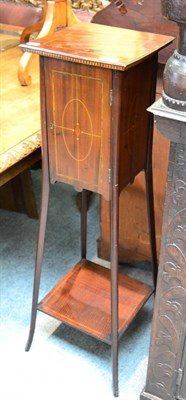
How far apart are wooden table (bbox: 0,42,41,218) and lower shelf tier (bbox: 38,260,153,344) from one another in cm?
40

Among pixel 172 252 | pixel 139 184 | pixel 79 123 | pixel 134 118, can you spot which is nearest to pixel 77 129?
pixel 79 123

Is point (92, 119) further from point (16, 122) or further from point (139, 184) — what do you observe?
point (139, 184)

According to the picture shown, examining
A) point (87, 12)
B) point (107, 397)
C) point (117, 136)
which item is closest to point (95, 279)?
point (107, 397)

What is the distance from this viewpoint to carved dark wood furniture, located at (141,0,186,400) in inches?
34.8

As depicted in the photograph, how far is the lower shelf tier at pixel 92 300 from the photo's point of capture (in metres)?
1.50

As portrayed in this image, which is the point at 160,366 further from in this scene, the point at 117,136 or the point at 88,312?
the point at 117,136

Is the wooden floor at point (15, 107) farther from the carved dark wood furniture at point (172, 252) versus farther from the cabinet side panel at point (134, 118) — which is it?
the carved dark wood furniture at point (172, 252)

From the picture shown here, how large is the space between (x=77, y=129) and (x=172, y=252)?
1.19ft

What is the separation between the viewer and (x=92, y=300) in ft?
5.24

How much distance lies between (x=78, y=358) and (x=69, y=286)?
231mm

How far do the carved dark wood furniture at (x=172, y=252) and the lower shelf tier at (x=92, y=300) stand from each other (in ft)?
0.62

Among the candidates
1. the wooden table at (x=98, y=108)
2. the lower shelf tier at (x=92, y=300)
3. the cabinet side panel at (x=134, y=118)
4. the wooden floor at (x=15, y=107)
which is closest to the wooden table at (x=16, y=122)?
the wooden floor at (x=15, y=107)

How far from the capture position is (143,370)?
1.57 metres

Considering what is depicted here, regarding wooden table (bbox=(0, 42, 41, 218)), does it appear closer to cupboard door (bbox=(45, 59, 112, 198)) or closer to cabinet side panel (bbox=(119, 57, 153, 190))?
cupboard door (bbox=(45, 59, 112, 198))
